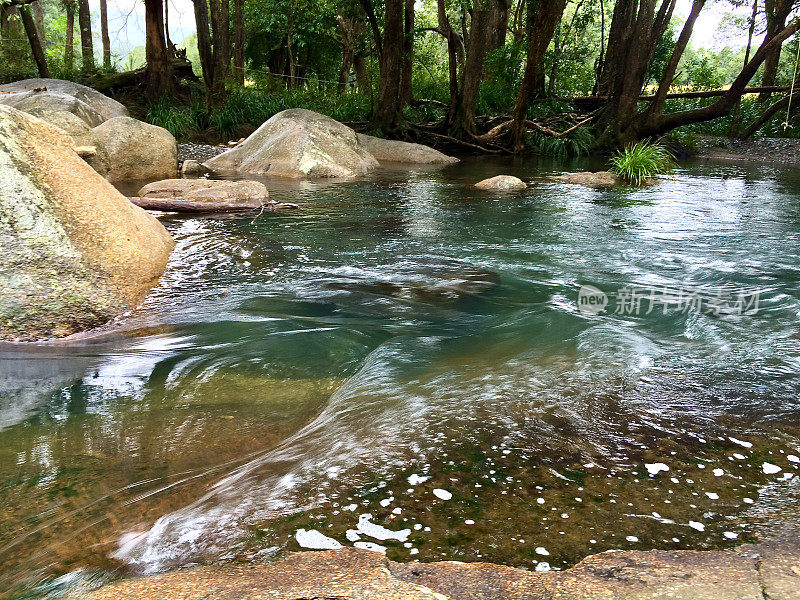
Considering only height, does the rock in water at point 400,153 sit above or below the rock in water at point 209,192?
above

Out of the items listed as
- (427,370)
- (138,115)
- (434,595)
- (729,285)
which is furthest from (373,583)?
(138,115)

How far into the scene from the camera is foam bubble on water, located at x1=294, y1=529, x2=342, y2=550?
6.08 ft

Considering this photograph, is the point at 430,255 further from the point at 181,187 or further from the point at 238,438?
the point at 181,187

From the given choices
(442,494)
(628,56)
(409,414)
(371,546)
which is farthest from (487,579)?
(628,56)

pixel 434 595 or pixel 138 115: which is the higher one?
pixel 138 115

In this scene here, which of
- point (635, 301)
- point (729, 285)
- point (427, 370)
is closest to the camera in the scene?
point (427, 370)

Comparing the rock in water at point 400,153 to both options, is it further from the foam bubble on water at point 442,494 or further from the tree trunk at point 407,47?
the foam bubble on water at point 442,494

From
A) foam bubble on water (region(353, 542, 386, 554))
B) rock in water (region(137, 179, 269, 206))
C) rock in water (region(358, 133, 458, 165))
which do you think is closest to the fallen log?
rock in water (region(137, 179, 269, 206))

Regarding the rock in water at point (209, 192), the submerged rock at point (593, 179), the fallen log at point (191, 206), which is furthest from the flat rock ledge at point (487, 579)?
the submerged rock at point (593, 179)

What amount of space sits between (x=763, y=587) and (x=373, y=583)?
0.98 metres

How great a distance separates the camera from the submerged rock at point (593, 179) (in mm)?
11320

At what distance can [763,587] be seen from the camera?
1554 millimetres

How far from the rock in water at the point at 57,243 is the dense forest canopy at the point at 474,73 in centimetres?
1165

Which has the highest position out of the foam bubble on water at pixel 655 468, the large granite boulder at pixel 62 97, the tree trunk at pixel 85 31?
the tree trunk at pixel 85 31
